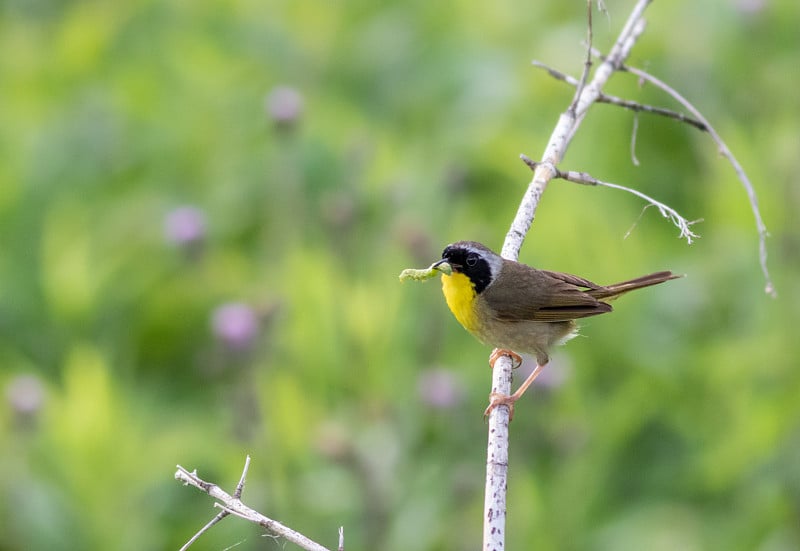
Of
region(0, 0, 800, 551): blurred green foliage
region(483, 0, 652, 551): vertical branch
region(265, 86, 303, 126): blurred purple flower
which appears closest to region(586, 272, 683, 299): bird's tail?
region(483, 0, 652, 551): vertical branch

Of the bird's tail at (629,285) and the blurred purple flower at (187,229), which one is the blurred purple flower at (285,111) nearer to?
the blurred purple flower at (187,229)

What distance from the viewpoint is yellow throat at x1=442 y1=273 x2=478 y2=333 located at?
264 centimetres

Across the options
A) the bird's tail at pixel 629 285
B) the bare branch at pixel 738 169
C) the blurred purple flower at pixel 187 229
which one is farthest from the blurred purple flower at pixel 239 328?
the bare branch at pixel 738 169

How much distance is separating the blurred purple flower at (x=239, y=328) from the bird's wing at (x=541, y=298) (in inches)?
36.0

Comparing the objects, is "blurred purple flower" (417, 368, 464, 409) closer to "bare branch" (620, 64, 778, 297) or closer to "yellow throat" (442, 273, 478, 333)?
"yellow throat" (442, 273, 478, 333)

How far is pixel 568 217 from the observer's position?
4254mm

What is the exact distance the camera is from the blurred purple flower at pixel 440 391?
3.31 metres

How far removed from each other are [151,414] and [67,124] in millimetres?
1812

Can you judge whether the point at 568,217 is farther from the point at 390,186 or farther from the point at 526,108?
the point at 526,108

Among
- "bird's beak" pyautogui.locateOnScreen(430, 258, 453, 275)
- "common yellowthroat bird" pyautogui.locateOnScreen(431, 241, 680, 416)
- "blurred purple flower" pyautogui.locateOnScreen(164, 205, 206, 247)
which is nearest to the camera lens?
"bird's beak" pyautogui.locateOnScreen(430, 258, 453, 275)

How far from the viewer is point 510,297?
2664 mm

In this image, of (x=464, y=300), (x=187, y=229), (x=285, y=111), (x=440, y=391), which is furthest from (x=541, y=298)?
(x=187, y=229)

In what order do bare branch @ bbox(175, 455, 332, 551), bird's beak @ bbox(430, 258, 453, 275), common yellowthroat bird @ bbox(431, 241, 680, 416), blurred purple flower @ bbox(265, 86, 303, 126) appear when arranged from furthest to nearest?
blurred purple flower @ bbox(265, 86, 303, 126) → common yellowthroat bird @ bbox(431, 241, 680, 416) → bird's beak @ bbox(430, 258, 453, 275) → bare branch @ bbox(175, 455, 332, 551)

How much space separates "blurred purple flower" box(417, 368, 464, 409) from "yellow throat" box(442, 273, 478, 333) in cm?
67
